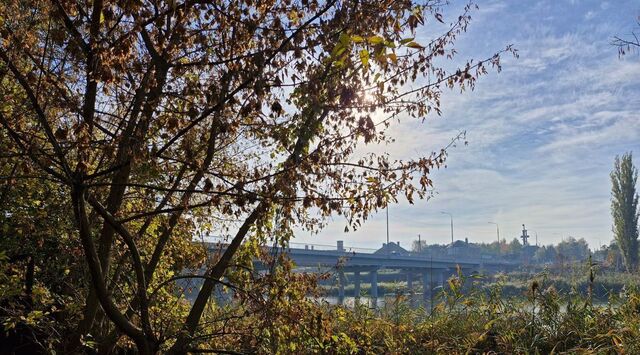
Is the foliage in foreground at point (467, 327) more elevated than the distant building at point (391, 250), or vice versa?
the distant building at point (391, 250)

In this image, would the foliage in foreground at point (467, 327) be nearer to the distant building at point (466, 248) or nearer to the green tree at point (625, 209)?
the green tree at point (625, 209)

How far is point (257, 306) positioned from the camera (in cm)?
402

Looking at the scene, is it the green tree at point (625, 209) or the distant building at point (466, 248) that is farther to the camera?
the distant building at point (466, 248)

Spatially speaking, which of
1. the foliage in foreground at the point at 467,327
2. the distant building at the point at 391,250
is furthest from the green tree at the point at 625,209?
the foliage in foreground at the point at 467,327

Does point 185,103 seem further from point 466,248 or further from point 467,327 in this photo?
point 466,248

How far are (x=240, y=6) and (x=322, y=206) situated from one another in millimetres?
1472

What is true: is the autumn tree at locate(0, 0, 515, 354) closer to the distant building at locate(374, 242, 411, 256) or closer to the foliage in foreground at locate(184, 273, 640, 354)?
the foliage in foreground at locate(184, 273, 640, 354)

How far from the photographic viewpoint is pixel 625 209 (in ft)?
170

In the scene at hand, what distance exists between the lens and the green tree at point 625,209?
49.4 m

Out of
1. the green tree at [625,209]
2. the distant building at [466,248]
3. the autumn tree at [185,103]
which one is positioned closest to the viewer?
the autumn tree at [185,103]

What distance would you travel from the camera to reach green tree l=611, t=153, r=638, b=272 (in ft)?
162

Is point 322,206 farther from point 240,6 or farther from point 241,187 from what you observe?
point 240,6

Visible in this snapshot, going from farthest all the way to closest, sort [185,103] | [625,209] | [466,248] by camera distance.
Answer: [466,248]
[625,209]
[185,103]

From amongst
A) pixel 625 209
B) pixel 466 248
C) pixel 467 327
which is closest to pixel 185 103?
pixel 467 327
